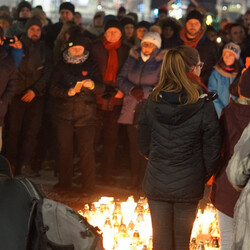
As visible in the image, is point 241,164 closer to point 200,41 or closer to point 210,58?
point 210,58

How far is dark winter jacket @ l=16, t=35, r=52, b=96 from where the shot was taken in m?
10.1

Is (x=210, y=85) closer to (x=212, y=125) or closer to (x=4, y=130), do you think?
(x=4, y=130)

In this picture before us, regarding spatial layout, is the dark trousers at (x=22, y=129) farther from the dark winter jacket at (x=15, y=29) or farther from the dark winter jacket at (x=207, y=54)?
the dark winter jacket at (x=207, y=54)

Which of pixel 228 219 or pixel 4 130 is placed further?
pixel 4 130

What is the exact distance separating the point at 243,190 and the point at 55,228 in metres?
1.32

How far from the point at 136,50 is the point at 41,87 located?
1662 mm

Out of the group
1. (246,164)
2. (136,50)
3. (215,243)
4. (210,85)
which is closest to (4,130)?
(136,50)

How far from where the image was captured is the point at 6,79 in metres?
9.33

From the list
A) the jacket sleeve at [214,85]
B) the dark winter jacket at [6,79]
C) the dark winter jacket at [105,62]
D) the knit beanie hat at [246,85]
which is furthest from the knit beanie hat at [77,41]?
the knit beanie hat at [246,85]

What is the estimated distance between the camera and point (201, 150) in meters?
5.68

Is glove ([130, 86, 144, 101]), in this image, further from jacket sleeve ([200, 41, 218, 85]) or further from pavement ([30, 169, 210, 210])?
jacket sleeve ([200, 41, 218, 85])

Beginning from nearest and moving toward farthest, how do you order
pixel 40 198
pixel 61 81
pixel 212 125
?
pixel 40 198 → pixel 212 125 → pixel 61 81

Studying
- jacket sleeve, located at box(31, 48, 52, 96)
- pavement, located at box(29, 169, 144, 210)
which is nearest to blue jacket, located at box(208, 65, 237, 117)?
pavement, located at box(29, 169, 144, 210)

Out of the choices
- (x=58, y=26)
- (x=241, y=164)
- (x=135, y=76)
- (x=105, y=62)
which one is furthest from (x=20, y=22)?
(x=241, y=164)
